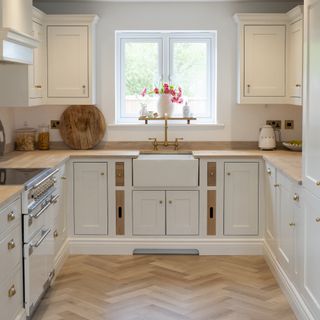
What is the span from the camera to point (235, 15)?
5.56 metres

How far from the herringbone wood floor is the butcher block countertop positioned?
874 millimetres

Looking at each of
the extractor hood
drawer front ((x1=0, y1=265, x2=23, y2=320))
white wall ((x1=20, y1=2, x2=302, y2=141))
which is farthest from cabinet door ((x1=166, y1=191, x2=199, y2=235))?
drawer front ((x1=0, y1=265, x2=23, y2=320))

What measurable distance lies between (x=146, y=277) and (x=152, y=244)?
688 millimetres

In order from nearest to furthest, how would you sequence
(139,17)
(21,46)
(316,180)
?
1. (316,180)
2. (21,46)
3. (139,17)

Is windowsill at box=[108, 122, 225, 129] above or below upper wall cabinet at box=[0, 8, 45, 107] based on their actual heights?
below

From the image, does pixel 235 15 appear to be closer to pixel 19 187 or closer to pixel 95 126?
pixel 95 126

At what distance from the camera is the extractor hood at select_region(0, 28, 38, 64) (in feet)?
11.8

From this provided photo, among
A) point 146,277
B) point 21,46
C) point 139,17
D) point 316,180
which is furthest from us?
point 139,17

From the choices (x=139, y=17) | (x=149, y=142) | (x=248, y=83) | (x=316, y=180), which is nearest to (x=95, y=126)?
(x=149, y=142)

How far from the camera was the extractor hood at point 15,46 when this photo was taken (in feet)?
11.8

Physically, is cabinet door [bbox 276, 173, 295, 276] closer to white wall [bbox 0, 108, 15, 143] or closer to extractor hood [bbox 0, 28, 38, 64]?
extractor hood [bbox 0, 28, 38, 64]

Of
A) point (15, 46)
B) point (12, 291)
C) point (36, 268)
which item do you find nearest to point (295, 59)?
point (15, 46)

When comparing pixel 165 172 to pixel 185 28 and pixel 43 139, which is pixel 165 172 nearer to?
pixel 43 139

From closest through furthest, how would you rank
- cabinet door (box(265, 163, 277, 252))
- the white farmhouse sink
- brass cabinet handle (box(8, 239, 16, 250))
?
brass cabinet handle (box(8, 239, 16, 250)) < cabinet door (box(265, 163, 277, 252)) < the white farmhouse sink
